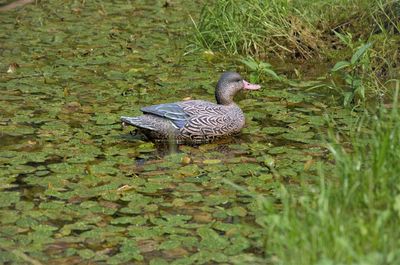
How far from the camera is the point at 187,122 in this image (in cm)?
778

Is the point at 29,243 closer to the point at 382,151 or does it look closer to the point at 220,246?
the point at 220,246

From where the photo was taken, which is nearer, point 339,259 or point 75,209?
point 339,259

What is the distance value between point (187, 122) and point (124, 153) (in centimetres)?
65

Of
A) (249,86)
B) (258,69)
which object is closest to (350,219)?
(249,86)

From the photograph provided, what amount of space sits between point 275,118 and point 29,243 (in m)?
3.04

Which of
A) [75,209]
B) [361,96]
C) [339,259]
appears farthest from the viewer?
[361,96]

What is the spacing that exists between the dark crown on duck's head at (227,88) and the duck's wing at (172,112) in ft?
1.56

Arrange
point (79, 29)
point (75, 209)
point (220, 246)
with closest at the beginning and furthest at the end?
point (220, 246)
point (75, 209)
point (79, 29)

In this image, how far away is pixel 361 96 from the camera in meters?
8.27

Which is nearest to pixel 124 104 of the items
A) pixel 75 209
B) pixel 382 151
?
pixel 75 209

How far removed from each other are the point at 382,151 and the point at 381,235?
62cm

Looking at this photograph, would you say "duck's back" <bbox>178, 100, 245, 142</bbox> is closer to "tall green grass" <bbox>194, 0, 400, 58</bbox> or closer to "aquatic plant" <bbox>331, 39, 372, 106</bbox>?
"aquatic plant" <bbox>331, 39, 372, 106</bbox>

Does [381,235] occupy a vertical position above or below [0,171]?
above

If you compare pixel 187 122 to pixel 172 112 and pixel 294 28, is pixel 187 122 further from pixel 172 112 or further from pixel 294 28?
pixel 294 28
